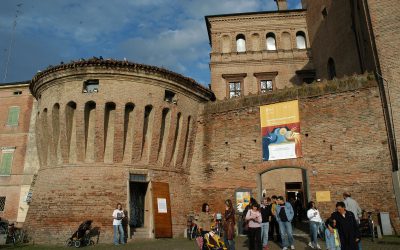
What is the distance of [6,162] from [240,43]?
2020cm

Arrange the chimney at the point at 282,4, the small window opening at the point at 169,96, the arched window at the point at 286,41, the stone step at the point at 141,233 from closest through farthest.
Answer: the stone step at the point at 141,233
the small window opening at the point at 169,96
the arched window at the point at 286,41
the chimney at the point at 282,4

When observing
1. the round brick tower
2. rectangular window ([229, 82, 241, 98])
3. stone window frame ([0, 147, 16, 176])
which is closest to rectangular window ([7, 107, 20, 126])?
stone window frame ([0, 147, 16, 176])

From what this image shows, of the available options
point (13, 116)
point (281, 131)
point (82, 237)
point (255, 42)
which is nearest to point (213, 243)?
point (82, 237)

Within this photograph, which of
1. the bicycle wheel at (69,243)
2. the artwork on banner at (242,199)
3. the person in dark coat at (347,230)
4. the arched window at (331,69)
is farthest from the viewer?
the arched window at (331,69)

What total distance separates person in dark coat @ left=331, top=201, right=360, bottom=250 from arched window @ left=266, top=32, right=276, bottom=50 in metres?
23.1

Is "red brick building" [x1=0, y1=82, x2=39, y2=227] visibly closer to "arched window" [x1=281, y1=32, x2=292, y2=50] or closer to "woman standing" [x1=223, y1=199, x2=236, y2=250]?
"woman standing" [x1=223, y1=199, x2=236, y2=250]

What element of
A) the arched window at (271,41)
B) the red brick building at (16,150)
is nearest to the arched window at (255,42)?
the arched window at (271,41)

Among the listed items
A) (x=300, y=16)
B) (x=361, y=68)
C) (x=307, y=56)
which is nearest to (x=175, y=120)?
(x=361, y=68)

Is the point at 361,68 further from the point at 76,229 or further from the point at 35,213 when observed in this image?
the point at 35,213

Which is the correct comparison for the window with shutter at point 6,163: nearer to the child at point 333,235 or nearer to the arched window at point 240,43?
the arched window at point 240,43

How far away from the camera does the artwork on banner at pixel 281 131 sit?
1661 centimetres

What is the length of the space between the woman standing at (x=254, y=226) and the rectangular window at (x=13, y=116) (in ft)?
67.4

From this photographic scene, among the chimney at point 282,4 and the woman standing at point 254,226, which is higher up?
the chimney at point 282,4

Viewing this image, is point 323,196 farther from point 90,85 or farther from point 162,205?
point 90,85
